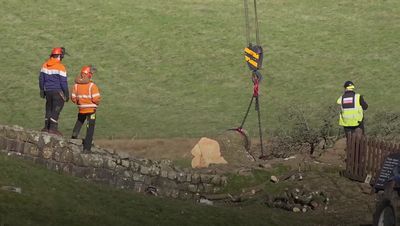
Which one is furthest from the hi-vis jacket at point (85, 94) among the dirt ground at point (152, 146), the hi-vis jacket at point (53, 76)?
the dirt ground at point (152, 146)

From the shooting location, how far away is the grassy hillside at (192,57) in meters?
31.6

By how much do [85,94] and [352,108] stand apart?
614cm

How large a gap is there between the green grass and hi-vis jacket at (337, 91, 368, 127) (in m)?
4.19

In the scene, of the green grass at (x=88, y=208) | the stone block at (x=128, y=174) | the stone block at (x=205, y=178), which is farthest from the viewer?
the stone block at (x=205, y=178)

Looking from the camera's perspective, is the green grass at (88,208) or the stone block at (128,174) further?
the stone block at (128,174)

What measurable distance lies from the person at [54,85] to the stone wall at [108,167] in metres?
1.20

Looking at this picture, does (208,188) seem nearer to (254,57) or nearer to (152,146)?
(254,57)

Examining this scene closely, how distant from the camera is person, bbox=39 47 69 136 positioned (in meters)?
16.2

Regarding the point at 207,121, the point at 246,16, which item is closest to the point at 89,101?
the point at 207,121

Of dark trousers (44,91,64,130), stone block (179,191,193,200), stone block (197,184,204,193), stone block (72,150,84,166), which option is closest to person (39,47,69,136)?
dark trousers (44,91,64,130)

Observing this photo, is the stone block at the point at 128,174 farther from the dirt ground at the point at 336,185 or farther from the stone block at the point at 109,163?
the dirt ground at the point at 336,185

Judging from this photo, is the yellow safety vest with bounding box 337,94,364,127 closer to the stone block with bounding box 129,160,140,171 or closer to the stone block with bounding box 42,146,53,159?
the stone block with bounding box 129,160,140,171

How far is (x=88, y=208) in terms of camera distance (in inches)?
452

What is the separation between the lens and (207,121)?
30375 millimetres
